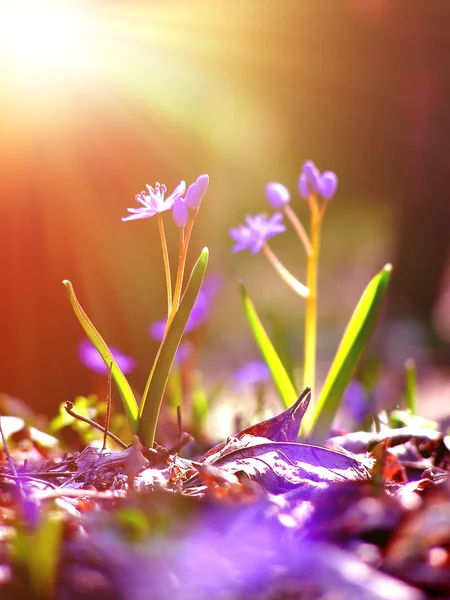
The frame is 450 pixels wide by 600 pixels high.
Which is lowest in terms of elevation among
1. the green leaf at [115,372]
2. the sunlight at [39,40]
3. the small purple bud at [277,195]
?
the green leaf at [115,372]

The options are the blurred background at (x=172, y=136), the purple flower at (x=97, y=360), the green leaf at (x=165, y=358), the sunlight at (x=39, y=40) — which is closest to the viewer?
the green leaf at (x=165, y=358)

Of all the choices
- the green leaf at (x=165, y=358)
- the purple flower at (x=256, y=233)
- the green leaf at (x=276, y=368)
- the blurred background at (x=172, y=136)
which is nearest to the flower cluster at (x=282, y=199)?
the purple flower at (x=256, y=233)

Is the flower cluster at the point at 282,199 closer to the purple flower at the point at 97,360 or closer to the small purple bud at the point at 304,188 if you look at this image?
the small purple bud at the point at 304,188

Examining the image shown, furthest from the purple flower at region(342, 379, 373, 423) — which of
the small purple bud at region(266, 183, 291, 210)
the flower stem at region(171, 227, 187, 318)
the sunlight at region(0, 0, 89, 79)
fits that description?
the sunlight at region(0, 0, 89, 79)

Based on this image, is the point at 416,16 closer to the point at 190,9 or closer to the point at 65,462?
the point at 190,9

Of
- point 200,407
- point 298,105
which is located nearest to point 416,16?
point 298,105

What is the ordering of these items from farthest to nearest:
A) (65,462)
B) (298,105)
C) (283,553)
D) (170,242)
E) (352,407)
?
(298,105), (170,242), (352,407), (65,462), (283,553)
